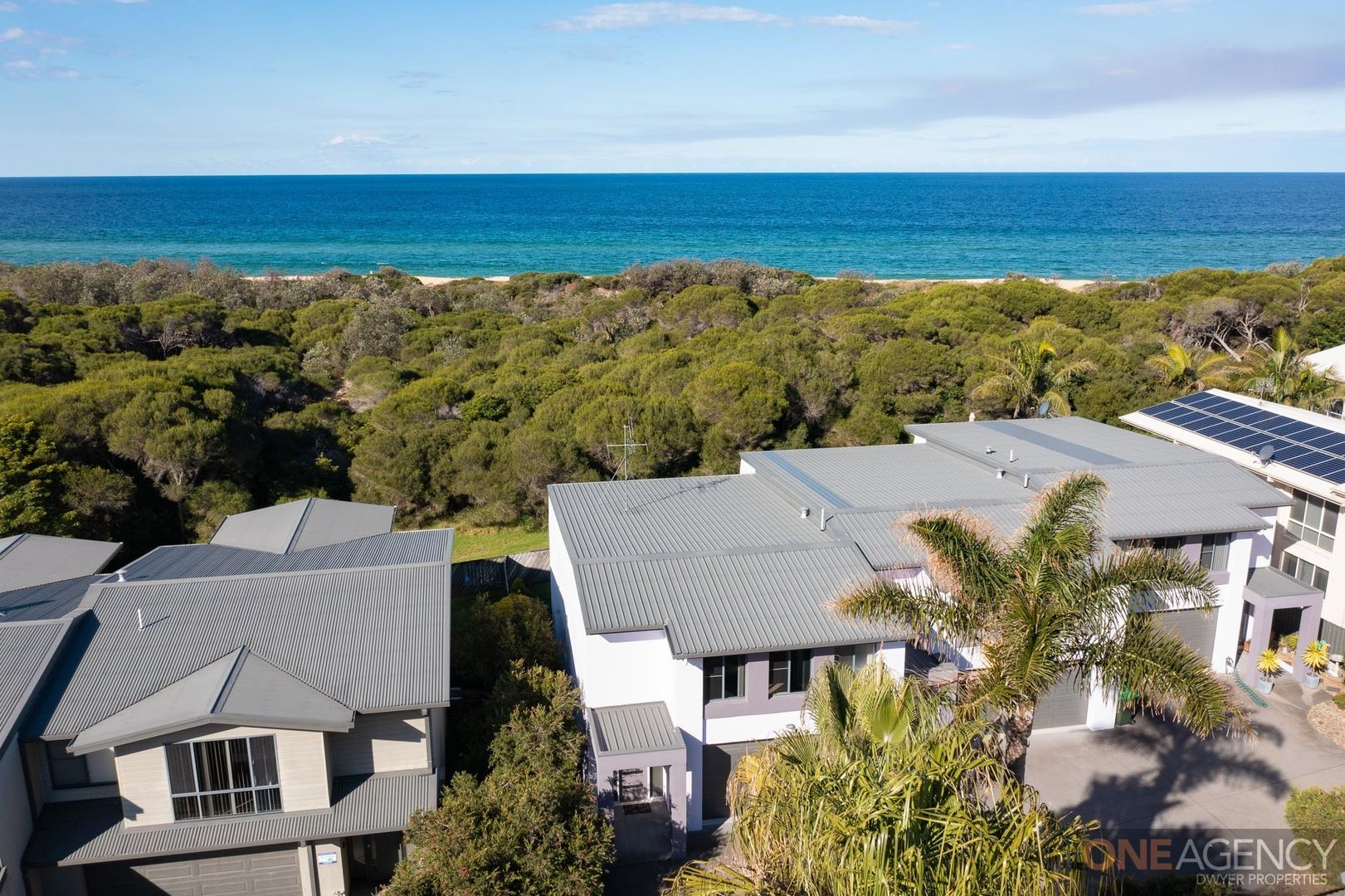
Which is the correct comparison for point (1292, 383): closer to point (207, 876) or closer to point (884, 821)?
point (884, 821)

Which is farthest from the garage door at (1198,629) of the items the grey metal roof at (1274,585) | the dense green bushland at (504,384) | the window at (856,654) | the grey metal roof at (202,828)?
the grey metal roof at (202,828)

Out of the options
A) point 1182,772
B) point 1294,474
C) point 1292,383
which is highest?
point 1292,383

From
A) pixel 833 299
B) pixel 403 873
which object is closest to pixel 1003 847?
pixel 403 873

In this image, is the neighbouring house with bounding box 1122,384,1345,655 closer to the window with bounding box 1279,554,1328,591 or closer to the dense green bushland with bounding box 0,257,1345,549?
the window with bounding box 1279,554,1328,591

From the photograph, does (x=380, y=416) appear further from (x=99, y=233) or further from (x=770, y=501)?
(x=99, y=233)

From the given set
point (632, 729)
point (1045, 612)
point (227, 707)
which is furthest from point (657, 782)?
point (1045, 612)

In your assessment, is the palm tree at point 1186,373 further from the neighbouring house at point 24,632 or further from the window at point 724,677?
the neighbouring house at point 24,632

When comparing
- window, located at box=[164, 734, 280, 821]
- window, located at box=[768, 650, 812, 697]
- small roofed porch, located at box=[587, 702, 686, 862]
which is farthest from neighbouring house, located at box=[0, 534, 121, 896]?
window, located at box=[768, 650, 812, 697]
